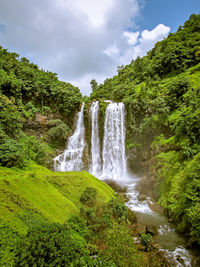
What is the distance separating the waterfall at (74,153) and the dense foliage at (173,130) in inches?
280

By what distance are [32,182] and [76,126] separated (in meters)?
18.7

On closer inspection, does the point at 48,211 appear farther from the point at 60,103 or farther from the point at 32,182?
the point at 60,103

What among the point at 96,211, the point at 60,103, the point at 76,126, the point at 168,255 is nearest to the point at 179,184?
the point at 168,255

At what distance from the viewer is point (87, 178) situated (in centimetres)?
848

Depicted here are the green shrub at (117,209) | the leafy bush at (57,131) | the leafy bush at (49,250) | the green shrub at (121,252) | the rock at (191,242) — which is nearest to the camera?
the leafy bush at (49,250)

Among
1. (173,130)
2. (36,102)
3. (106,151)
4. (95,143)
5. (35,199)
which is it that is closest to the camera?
(35,199)

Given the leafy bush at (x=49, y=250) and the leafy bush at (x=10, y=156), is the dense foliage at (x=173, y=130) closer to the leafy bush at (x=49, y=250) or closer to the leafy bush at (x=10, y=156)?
the leafy bush at (x=49, y=250)

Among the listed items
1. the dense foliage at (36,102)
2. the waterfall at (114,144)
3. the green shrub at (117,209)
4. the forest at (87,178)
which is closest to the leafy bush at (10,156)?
the forest at (87,178)

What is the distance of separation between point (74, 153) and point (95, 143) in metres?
3.44

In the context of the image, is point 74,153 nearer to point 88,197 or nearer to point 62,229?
point 88,197

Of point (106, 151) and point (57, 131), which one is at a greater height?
point (57, 131)

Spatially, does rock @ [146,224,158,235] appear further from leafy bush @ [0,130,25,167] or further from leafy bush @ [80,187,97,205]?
leafy bush @ [0,130,25,167]

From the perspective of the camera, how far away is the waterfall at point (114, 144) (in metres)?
19.3

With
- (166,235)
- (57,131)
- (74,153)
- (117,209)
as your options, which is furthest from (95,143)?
(166,235)
